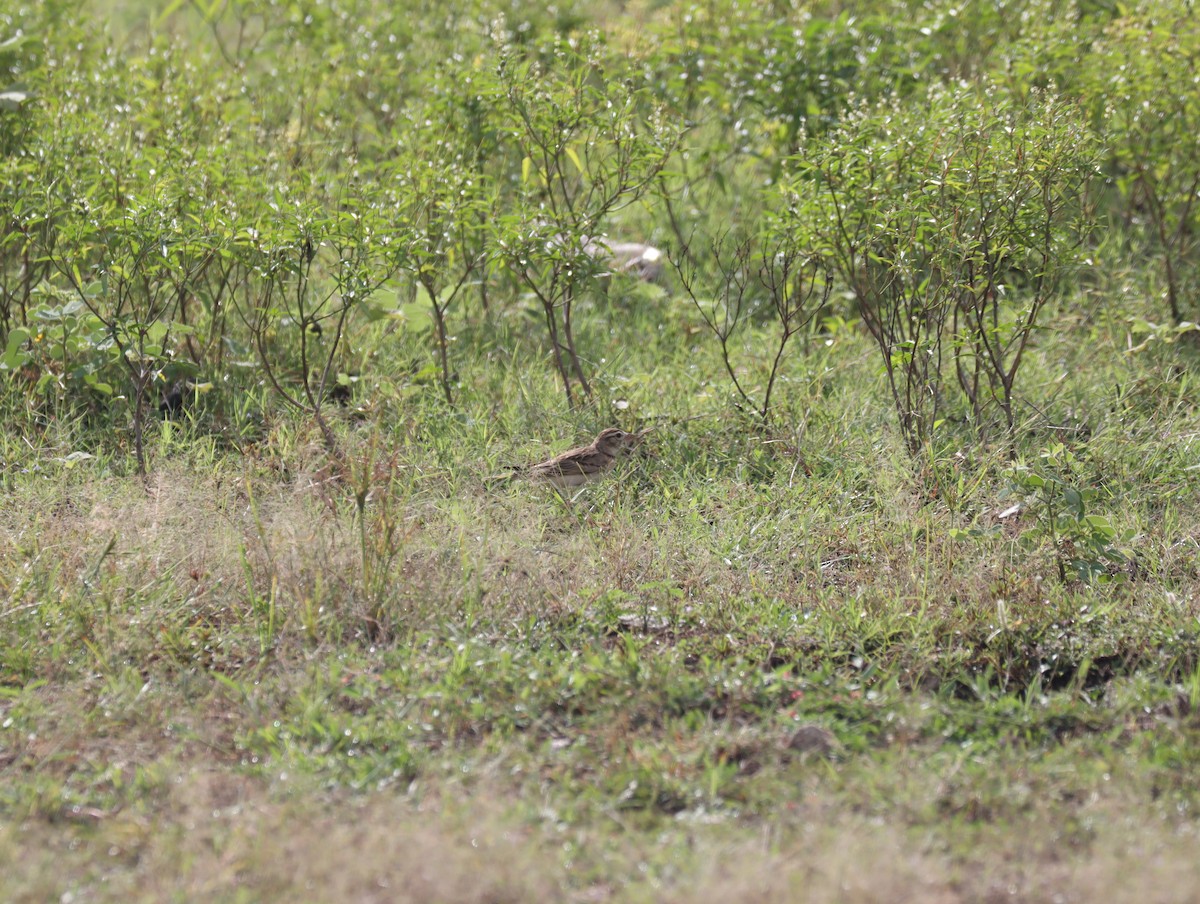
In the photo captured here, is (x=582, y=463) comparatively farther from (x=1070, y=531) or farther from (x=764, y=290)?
(x=764, y=290)

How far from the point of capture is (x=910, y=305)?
15.8ft

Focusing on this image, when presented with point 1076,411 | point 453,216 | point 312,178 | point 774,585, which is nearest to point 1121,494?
point 1076,411

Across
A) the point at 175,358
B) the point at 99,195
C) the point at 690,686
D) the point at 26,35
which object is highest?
the point at 26,35

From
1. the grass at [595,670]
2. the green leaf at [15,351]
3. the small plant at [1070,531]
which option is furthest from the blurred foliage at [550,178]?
the small plant at [1070,531]

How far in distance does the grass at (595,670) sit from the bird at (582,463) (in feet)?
0.29

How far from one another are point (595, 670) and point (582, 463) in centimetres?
119

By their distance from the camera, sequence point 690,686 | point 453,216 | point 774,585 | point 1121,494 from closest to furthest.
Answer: point 690,686
point 774,585
point 1121,494
point 453,216

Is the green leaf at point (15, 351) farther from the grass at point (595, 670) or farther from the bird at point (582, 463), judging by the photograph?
the bird at point (582, 463)

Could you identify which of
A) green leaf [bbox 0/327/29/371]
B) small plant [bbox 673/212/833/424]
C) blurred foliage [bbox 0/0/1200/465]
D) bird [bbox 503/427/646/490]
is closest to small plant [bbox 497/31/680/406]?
blurred foliage [bbox 0/0/1200/465]

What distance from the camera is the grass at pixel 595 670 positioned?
2758 mm

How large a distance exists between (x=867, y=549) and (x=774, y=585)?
402mm

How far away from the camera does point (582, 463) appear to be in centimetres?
445

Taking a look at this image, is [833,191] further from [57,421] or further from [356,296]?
[57,421]

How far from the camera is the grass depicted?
2.76 meters
